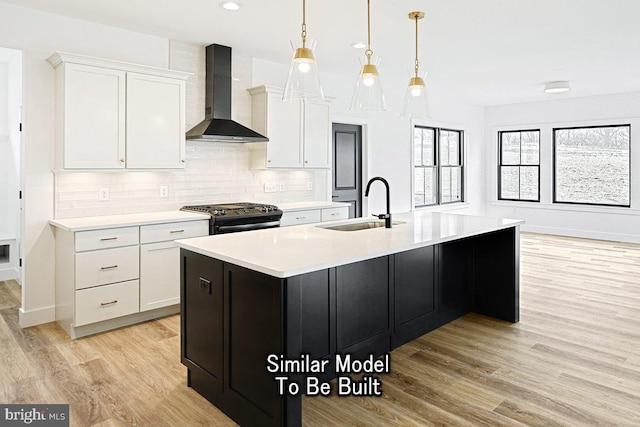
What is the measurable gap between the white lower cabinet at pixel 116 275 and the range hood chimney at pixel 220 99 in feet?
3.46

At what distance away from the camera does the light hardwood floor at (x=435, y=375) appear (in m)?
2.46

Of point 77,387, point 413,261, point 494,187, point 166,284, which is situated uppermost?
point 494,187

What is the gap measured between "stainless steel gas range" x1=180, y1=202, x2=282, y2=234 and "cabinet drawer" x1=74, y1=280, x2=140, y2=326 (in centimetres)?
85

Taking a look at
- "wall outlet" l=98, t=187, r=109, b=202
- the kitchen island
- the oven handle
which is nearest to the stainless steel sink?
the kitchen island

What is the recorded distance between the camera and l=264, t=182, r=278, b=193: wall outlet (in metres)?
5.50

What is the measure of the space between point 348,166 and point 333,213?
1.23m

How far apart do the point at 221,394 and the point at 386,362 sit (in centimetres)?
110

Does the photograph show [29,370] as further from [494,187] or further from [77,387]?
[494,187]

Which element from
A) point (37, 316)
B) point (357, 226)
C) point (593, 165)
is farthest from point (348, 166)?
point (593, 165)

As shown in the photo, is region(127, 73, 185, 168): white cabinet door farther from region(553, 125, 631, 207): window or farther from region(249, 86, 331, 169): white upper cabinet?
region(553, 125, 631, 207): window

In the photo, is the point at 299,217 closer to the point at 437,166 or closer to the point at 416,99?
the point at 416,99

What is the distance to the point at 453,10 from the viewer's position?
12.5 ft

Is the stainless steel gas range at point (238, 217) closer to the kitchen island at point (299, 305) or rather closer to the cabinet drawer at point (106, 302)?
the cabinet drawer at point (106, 302)

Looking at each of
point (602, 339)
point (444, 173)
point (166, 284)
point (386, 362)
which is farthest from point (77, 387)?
point (444, 173)
